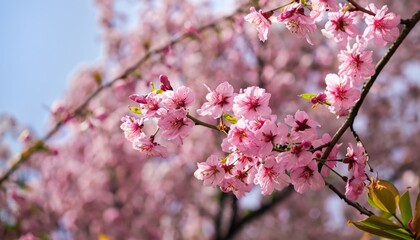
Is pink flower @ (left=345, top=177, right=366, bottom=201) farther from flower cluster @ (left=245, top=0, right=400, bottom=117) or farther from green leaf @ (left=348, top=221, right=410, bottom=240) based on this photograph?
flower cluster @ (left=245, top=0, right=400, bottom=117)

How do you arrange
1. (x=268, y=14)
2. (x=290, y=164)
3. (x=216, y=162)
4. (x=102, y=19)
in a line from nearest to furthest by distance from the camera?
(x=290, y=164)
(x=216, y=162)
(x=268, y=14)
(x=102, y=19)

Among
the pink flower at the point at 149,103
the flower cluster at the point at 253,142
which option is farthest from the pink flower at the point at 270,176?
the pink flower at the point at 149,103

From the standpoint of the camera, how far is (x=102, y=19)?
8898 millimetres

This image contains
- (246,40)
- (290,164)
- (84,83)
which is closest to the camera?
(290,164)

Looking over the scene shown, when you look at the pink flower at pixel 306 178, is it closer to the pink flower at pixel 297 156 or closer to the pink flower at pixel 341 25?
the pink flower at pixel 297 156

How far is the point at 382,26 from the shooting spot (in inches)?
62.5

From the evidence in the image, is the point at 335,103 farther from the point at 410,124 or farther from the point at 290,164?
the point at 410,124

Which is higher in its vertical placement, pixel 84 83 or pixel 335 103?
pixel 335 103

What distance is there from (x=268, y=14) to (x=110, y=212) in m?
6.40

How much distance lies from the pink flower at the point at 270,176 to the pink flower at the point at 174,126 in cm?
24

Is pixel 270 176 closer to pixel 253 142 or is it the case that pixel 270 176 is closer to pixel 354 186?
pixel 253 142

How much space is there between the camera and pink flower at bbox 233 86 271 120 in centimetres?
140

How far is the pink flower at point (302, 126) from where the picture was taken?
1.38 meters

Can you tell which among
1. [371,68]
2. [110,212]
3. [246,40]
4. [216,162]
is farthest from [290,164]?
[110,212]
